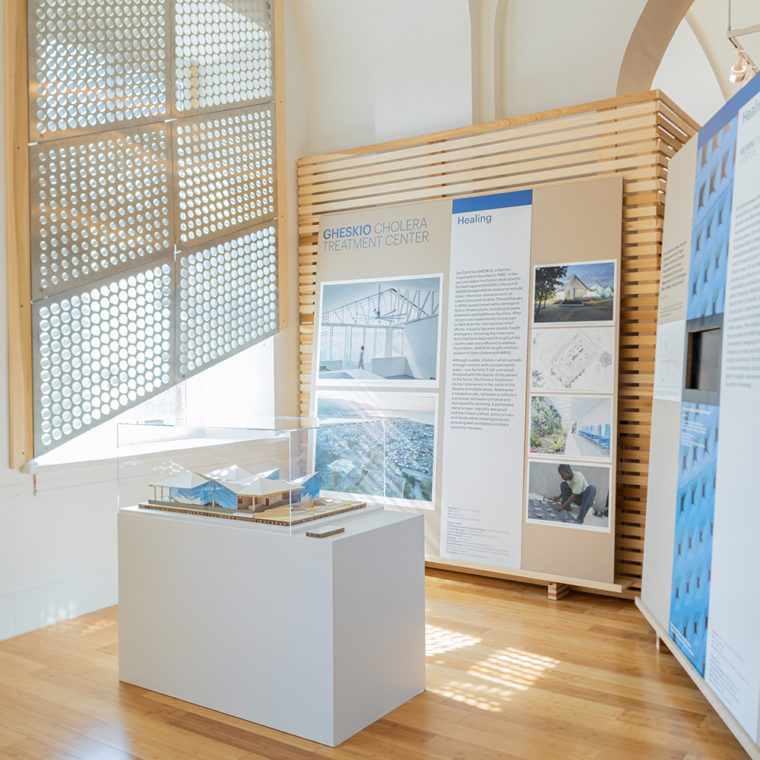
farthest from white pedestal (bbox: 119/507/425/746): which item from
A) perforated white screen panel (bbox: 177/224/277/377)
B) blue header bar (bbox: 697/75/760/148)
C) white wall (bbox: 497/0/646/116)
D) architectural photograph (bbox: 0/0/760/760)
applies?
white wall (bbox: 497/0/646/116)

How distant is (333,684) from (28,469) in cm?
220

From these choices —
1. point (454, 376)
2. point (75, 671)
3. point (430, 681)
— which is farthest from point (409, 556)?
point (454, 376)

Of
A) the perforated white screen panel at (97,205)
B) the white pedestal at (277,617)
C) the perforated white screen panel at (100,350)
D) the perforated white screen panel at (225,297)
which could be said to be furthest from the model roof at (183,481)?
the perforated white screen panel at (225,297)

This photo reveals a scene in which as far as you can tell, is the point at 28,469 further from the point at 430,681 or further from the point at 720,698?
the point at 720,698

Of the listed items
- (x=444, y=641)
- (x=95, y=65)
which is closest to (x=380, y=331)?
(x=444, y=641)

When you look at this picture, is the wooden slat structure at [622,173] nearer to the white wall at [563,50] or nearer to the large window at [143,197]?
the white wall at [563,50]

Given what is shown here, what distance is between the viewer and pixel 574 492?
458 cm

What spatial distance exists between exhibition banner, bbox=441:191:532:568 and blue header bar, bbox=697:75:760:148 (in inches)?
58.5

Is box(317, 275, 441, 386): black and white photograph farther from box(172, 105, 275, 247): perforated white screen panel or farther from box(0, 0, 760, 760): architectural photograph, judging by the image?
box(172, 105, 275, 247): perforated white screen panel

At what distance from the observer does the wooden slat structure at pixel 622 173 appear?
454cm

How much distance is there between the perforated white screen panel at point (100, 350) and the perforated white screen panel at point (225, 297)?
0.15 metres

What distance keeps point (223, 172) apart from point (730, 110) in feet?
10.6

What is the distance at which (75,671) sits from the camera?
352cm

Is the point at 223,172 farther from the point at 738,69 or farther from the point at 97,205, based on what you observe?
the point at 738,69
